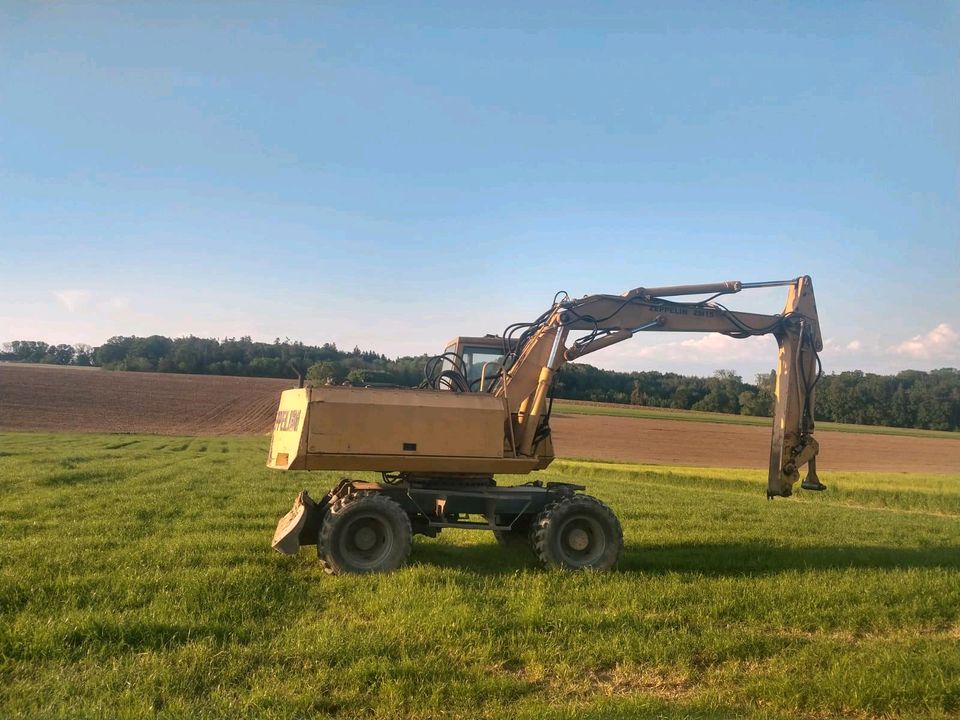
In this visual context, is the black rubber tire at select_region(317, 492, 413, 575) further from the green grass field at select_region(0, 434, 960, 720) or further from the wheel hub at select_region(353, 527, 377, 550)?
the green grass field at select_region(0, 434, 960, 720)

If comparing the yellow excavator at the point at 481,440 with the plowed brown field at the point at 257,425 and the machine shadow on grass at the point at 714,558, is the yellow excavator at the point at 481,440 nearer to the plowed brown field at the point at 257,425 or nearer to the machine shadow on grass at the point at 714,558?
the machine shadow on grass at the point at 714,558

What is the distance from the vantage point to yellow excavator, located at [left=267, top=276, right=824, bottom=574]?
897 cm

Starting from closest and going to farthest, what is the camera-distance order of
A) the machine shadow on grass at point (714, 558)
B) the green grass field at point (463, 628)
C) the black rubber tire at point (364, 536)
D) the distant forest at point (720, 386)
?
the green grass field at point (463, 628), the black rubber tire at point (364, 536), the machine shadow on grass at point (714, 558), the distant forest at point (720, 386)

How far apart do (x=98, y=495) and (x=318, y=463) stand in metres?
7.66

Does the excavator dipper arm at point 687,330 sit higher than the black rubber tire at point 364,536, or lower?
higher

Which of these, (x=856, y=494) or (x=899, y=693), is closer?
(x=899, y=693)

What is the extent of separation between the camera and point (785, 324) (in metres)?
11.1

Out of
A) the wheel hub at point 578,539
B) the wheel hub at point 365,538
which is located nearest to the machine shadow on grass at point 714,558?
the wheel hub at point 578,539

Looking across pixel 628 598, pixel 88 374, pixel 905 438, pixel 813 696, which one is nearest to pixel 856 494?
pixel 628 598

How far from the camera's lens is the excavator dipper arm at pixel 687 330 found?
392 inches

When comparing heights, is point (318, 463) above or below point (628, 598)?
above

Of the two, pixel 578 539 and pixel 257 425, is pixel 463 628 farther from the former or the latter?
pixel 257 425

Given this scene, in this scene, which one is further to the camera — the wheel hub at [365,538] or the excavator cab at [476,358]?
the excavator cab at [476,358]

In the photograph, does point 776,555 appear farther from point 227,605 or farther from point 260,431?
point 260,431
